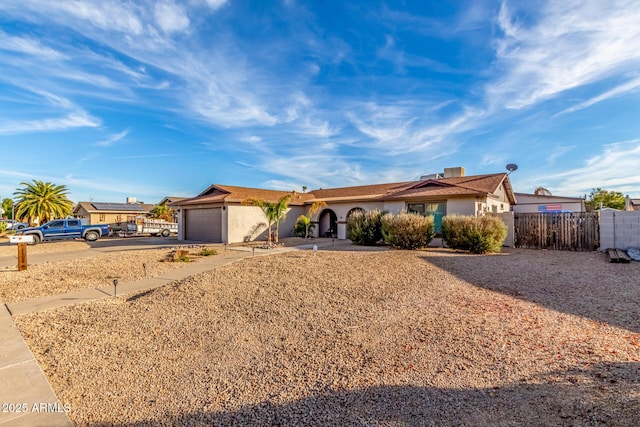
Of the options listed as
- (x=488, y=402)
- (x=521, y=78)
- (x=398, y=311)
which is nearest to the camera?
(x=488, y=402)

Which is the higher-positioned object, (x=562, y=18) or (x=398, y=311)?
(x=562, y=18)

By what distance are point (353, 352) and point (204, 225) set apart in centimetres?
1980

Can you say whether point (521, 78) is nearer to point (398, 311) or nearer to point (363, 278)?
point (363, 278)

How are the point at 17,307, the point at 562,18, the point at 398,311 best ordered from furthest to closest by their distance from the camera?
1. the point at 562,18
2. the point at 17,307
3. the point at 398,311

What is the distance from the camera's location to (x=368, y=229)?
52.0ft

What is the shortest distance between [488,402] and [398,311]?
2634 mm

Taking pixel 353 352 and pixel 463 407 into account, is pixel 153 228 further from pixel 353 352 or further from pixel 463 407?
pixel 463 407

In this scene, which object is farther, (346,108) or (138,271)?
(346,108)

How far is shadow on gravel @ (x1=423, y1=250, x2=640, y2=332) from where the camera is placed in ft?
18.4

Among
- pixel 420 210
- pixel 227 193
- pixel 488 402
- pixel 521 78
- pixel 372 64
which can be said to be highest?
pixel 372 64

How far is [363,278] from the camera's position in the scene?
7973 mm

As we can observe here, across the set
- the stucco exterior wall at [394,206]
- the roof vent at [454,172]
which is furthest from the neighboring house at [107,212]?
the roof vent at [454,172]

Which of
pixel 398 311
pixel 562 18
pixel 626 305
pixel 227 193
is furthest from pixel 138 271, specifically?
pixel 562 18

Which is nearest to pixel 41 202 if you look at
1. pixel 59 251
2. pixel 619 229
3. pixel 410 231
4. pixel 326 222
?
pixel 59 251
